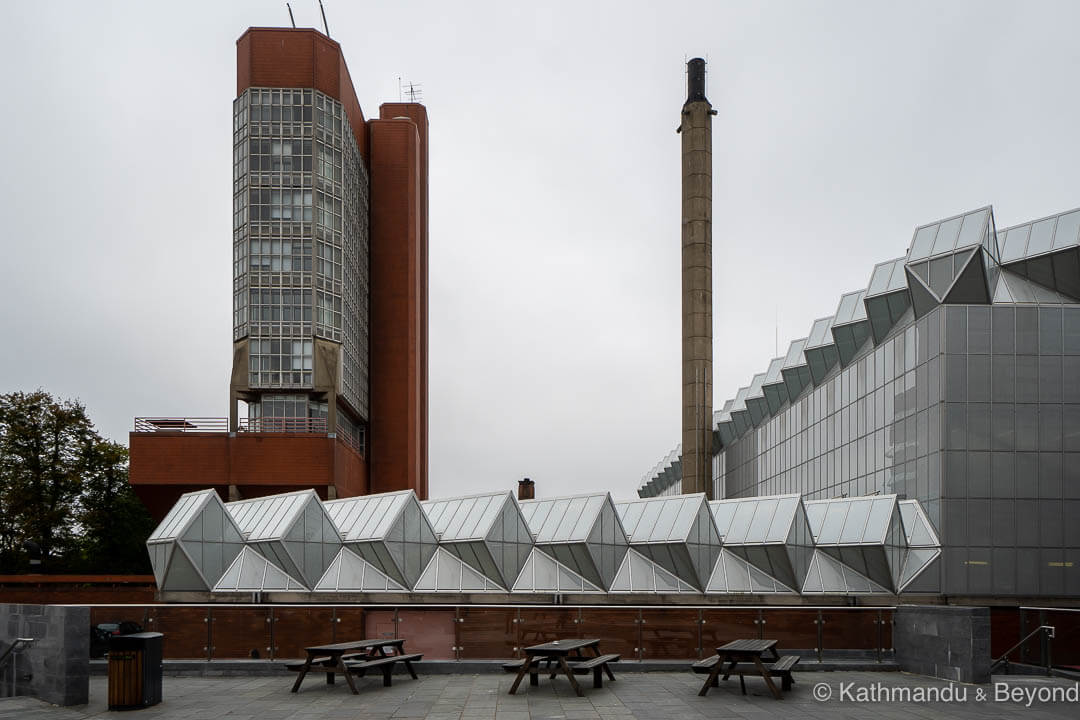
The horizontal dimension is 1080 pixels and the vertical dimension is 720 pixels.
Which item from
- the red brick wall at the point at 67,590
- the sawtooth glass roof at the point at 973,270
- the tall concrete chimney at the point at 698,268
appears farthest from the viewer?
the tall concrete chimney at the point at 698,268

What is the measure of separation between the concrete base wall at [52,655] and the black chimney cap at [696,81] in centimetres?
6176

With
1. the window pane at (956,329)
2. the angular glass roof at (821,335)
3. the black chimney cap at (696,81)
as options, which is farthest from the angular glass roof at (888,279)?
the black chimney cap at (696,81)

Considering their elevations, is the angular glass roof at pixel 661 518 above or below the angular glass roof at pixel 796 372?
below

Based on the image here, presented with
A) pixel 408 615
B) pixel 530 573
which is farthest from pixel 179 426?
pixel 408 615

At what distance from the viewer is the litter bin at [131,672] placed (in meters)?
16.1

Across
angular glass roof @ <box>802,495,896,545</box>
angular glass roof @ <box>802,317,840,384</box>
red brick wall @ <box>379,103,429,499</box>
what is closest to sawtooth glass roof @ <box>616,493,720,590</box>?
angular glass roof @ <box>802,495,896,545</box>

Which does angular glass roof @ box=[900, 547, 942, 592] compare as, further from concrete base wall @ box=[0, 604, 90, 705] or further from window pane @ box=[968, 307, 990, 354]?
concrete base wall @ box=[0, 604, 90, 705]

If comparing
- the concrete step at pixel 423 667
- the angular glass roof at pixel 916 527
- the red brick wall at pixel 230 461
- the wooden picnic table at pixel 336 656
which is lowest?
the concrete step at pixel 423 667

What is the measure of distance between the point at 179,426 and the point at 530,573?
3523 cm

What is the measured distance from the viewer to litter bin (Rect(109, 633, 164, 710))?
1614cm

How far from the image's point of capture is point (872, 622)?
21188mm

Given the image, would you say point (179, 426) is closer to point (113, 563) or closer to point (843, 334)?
point (113, 563)

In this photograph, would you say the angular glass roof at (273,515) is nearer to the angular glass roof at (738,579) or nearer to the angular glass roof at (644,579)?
the angular glass roof at (644,579)

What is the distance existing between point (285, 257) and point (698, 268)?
27561 mm
